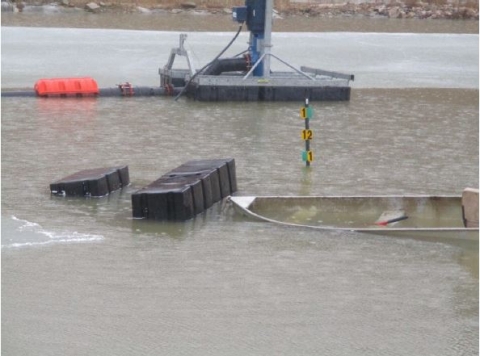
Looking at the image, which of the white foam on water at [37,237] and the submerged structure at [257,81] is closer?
the white foam on water at [37,237]

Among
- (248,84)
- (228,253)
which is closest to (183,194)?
(228,253)

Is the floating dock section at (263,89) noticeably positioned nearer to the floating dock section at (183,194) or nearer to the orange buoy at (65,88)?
the orange buoy at (65,88)

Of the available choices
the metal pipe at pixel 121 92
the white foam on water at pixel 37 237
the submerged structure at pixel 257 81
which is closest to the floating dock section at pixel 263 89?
the submerged structure at pixel 257 81

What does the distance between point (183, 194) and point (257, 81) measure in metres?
9.27

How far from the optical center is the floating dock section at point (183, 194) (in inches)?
397

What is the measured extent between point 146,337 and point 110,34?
28.2 m

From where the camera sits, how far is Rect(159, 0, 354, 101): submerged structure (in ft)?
62.4

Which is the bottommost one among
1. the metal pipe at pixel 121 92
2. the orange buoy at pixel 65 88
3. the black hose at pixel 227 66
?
the metal pipe at pixel 121 92

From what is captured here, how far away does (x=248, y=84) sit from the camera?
19.1m

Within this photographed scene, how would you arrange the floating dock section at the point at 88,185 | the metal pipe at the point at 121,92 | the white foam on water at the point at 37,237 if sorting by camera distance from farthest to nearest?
the metal pipe at the point at 121,92 < the floating dock section at the point at 88,185 < the white foam on water at the point at 37,237

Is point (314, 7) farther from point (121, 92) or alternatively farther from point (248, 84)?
point (121, 92)

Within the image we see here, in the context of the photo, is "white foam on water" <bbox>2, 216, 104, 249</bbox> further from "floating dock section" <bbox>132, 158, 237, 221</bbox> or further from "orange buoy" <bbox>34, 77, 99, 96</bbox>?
"orange buoy" <bbox>34, 77, 99, 96</bbox>

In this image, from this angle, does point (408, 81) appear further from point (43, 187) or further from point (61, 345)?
point (61, 345)

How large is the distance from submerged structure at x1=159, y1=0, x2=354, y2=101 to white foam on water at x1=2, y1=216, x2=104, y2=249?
9.41m
